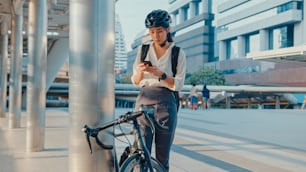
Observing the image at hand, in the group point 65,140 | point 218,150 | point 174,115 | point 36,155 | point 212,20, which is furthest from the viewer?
point 212,20

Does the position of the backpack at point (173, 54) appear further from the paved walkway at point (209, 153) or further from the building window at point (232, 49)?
the building window at point (232, 49)

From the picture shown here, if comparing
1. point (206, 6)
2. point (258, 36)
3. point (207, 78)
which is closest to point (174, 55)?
point (207, 78)

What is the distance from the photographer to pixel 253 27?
61469mm

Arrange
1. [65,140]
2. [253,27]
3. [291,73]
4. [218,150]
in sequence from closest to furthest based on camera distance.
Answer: [218,150]
[65,140]
[291,73]
[253,27]

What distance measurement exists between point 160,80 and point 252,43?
63369 millimetres

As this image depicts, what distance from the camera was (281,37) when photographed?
5691 centimetres

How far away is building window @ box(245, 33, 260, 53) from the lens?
62.5 m

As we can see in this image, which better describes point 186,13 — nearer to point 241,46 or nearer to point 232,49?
point 232,49

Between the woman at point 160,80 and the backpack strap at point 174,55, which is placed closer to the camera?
the woman at point 160,80

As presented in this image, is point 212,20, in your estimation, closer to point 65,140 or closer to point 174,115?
point 65,140

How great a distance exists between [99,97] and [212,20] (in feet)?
245

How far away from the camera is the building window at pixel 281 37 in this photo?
5475 centimetres

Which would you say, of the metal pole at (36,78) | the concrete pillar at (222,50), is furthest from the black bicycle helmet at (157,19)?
the concrete pillar at (222,50)

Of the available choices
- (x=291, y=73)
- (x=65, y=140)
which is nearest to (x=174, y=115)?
(x=65, y=140)
